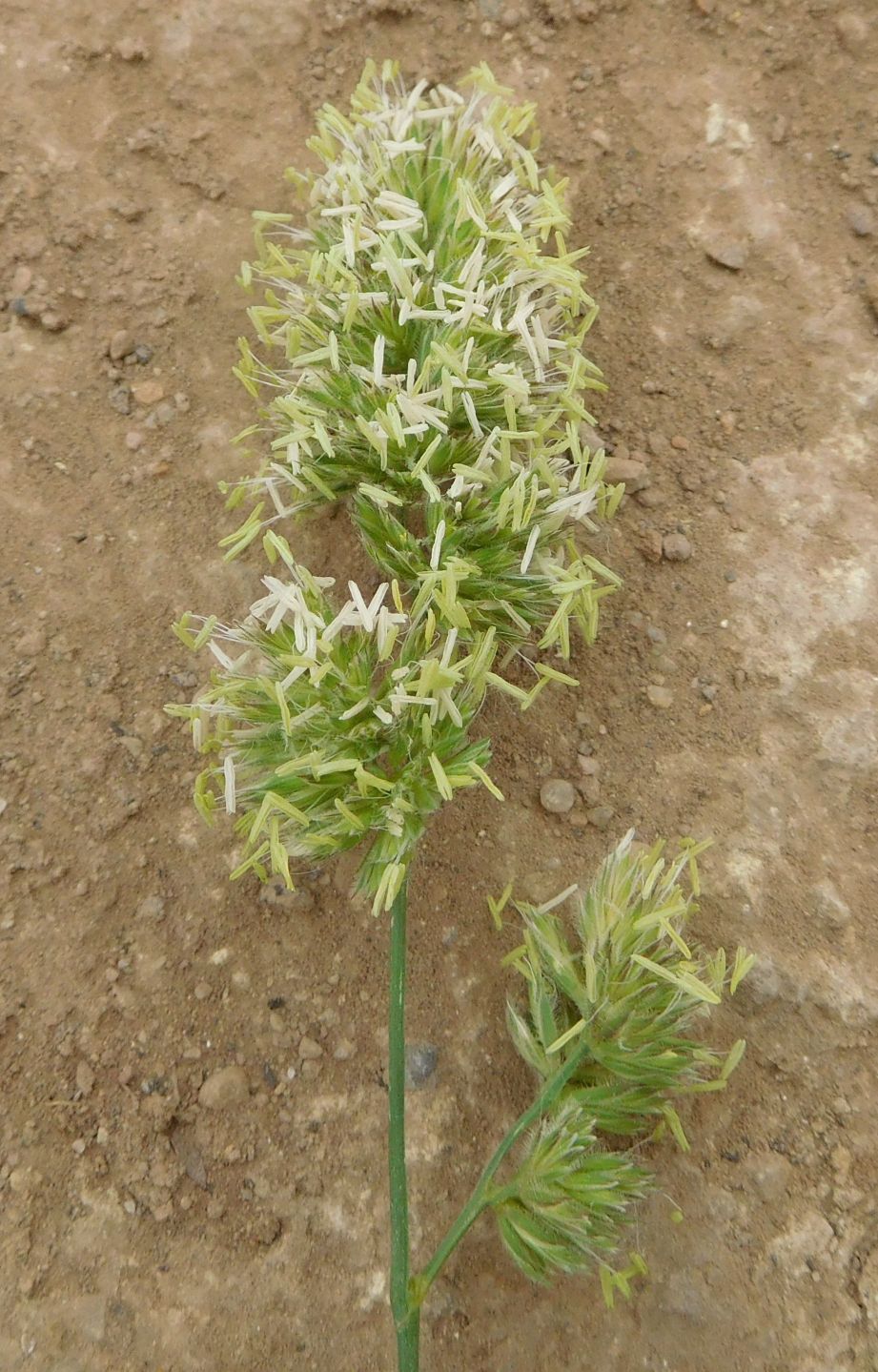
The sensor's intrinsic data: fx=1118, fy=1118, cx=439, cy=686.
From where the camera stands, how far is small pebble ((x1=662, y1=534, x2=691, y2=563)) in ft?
8.07

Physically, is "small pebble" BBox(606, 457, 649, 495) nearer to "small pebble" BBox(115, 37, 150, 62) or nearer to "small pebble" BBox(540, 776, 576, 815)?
"small pebble" BBox(540, 776, 576, 815)

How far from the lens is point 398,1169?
77.3 inches

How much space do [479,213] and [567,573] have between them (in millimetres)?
695

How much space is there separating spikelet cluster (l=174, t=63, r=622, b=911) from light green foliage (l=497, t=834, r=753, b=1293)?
404mm

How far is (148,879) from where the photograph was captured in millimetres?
2285

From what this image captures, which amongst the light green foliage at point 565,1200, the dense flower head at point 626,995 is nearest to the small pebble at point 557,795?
the dense flower head at point 626,995

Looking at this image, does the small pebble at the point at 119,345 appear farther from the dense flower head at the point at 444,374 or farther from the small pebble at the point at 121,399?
the dense flower head at the point at 444,374

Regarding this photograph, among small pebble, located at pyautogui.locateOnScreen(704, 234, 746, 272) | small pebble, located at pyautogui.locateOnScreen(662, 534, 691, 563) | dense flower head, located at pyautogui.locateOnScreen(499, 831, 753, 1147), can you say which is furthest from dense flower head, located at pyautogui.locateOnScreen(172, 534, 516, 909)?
small pebble, located at pyautogui.locateOnScreen(704, 234, 746, 272)

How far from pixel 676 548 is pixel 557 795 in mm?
613

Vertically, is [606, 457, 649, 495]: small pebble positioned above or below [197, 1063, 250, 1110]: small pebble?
above

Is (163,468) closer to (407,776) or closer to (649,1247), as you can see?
(407,776)

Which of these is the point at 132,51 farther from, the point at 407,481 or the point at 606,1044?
the point at 606,1044

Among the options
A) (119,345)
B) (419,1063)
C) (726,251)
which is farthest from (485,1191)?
(726,251)

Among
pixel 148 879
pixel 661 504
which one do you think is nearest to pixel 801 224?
pixel 661 504
